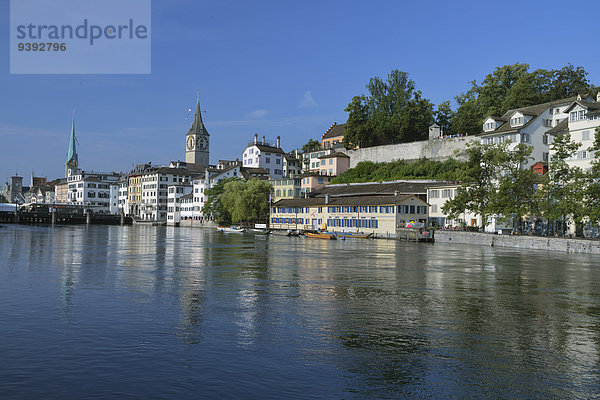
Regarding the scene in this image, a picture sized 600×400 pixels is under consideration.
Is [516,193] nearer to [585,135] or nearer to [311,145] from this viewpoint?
[585,135]

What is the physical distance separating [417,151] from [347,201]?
14.9 metres

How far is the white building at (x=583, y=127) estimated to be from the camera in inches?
2404

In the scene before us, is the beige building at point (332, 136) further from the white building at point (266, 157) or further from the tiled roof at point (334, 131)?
the white building at point (266, 157)

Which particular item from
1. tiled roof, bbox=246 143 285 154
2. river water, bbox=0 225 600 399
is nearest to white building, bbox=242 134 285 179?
tiled roof, bbox=246 143 285 154

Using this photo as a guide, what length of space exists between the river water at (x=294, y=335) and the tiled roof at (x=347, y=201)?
48.3 metres

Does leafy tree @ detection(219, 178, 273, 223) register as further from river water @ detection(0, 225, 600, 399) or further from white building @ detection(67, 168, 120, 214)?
white building @ detection(67, 168, 120, 214)

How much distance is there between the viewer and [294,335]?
17203 mm

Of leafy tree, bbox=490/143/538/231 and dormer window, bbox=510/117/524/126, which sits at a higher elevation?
dormer window, bbox=510/117/524/126

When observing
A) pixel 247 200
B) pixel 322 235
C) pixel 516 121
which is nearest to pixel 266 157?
pixel 247 200

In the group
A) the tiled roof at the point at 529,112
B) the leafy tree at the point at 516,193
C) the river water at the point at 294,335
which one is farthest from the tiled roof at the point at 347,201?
the river water at the point at 294,335

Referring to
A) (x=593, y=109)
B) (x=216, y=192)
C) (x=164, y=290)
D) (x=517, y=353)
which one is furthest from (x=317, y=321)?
(x=216, y=192)

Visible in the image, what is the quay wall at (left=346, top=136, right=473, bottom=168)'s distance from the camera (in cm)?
8469

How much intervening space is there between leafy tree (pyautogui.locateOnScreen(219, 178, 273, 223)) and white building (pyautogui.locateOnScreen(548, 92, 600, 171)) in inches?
2391

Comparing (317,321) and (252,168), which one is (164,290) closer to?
(317,321)
